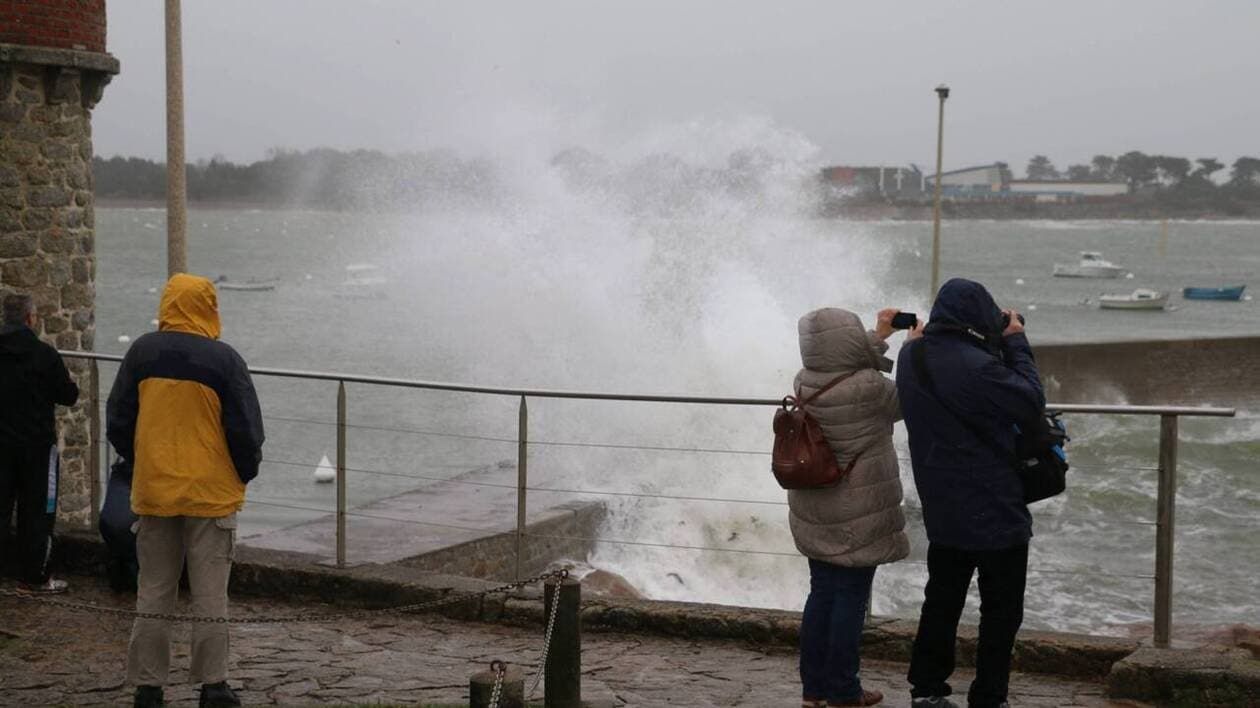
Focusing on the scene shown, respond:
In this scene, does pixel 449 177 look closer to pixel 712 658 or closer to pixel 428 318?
pixel 428 318

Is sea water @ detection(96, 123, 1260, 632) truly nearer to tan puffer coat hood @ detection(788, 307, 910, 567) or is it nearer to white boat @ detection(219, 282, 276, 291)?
tan puffer coat hood @ detection(788, 307, 910, 567)

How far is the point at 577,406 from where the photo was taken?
30578 mm

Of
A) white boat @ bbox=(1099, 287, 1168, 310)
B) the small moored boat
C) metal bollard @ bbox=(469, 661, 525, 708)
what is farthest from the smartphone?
the small moored boat

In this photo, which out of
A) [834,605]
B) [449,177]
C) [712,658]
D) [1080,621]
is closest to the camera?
[834,605]

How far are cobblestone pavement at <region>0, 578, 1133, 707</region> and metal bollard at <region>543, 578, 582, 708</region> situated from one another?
54 cm

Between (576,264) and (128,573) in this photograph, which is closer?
(128,573)

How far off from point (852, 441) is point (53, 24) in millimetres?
8152

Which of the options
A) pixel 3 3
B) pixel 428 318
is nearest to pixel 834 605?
pixel 3 3

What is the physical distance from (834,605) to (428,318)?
2964 inches

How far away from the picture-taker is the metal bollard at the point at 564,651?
5090 mm

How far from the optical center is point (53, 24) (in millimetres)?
11078

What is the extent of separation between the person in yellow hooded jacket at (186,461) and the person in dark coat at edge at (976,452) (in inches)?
98.2

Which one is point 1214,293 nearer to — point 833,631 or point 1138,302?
point 1138,302

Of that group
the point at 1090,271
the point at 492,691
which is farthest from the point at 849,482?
the point at 1090,271
